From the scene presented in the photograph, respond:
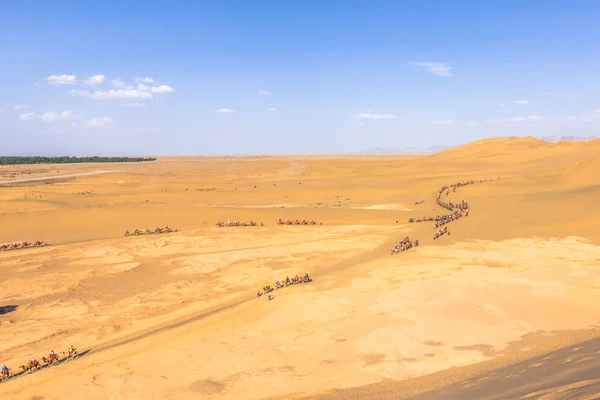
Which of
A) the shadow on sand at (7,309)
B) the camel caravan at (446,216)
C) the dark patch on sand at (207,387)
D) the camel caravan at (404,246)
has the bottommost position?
the shadow on sand at (7,309)

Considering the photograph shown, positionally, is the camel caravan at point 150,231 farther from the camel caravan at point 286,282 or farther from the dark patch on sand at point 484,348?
the dark patch on sand at point 484,348

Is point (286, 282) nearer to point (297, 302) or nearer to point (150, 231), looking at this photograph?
point (297, 302)

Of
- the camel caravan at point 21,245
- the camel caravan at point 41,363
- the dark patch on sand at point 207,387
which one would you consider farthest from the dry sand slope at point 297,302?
the camel caravan at point 21,245

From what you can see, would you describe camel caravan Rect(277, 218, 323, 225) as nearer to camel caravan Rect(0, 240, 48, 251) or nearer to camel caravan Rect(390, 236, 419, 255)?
camel caravan Rect(390, 236, 419, 255)

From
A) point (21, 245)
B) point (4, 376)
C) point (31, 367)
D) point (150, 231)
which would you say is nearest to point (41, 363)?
point (31, 367)

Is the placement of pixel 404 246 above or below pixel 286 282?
above
